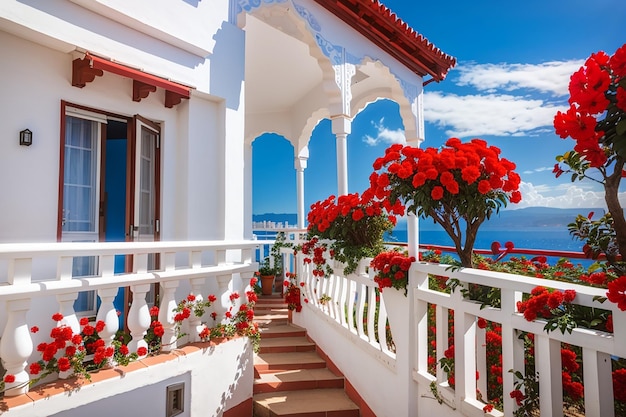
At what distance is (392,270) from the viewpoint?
112 inches

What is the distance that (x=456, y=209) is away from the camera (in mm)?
2484

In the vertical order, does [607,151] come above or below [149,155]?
below

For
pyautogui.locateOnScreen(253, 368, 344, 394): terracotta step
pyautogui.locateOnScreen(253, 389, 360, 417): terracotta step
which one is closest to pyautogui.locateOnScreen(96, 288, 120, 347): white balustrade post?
pyautogui.locateOnScreen(253, 389, 360, 417): terracotta step

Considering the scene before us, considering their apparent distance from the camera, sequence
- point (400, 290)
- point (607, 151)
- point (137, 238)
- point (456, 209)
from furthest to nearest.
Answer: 1. point (137, 238)
2. point (400, 290)
3. point (456, 209)
4. point (607, 151)

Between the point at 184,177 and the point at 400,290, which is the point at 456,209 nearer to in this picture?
the point at 400,290

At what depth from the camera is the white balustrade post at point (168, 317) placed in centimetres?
269

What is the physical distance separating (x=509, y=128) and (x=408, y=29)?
29.7 meters

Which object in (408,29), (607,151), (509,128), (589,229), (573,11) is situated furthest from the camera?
(509,128)

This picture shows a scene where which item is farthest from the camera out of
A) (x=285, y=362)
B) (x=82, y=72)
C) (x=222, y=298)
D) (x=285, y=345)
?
(x=285, y=345)

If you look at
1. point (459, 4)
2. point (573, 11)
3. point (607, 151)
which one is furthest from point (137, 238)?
point (573, 11)

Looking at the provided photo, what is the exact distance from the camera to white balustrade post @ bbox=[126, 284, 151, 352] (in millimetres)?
2506

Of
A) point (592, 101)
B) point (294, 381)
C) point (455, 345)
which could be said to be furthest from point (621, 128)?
point (294, 381)

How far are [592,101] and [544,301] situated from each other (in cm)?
84

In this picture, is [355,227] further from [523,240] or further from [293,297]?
[523,240]
